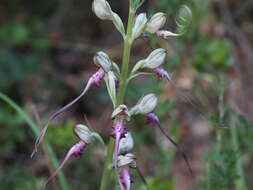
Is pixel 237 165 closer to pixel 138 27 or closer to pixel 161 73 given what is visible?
pixel 161 73

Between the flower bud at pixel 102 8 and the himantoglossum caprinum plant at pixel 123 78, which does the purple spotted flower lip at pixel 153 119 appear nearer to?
the himantoglossum caprinum plant at pixel 123 78

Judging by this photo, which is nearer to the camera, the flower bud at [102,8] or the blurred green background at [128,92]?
the flower bud at [102,8]

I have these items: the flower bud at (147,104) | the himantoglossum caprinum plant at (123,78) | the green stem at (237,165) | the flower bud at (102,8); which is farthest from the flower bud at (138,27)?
the green stem at (237,165)

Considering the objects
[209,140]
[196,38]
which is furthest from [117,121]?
[209,140]

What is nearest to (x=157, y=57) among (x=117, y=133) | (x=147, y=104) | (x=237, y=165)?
(x=147, y=104)

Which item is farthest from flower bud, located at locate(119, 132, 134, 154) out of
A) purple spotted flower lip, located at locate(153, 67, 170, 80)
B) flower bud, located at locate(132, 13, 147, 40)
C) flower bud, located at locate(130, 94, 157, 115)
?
flower bud, located at locate(132, 13, 147, 40)

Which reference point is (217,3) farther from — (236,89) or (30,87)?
(30,87)

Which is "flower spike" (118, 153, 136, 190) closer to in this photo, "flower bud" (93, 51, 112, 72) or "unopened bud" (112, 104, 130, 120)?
"unopened bud" (112, 104, 130, 120)
